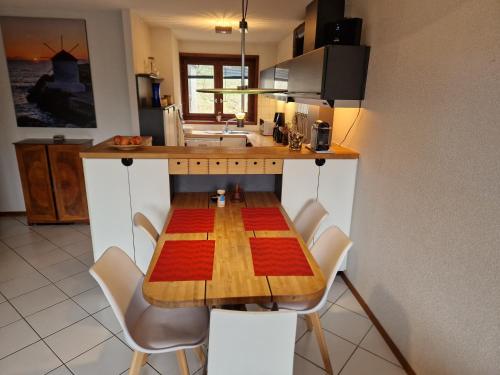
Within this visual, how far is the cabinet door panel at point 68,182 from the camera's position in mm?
3600

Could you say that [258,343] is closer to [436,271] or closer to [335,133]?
[436,271]

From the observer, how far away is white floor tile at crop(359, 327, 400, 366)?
6.63 ft

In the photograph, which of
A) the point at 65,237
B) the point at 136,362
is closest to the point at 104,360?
the point at 136,362

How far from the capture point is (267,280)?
4.88 feet

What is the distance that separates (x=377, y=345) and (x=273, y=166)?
1424 mm

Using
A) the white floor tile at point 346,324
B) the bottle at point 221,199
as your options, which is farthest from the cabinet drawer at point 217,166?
the white floor tile at point 346,324

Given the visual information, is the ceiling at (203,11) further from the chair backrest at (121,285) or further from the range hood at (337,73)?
the chair backrest at (121,285)

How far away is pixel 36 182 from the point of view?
144 inches

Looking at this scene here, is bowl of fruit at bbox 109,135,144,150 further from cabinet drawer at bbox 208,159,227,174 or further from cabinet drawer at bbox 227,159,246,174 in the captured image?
cabinet drawer at bbox 227,159,246,174

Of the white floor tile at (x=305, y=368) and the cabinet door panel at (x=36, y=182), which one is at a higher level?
the cabinet door panel at (x=36, y=182)

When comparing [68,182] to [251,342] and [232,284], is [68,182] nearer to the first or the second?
[232,284]

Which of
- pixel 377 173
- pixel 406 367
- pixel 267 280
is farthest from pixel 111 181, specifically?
pixel 406 367

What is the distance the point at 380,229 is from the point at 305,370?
1027 mm

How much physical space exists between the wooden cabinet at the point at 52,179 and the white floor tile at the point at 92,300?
1.45m
